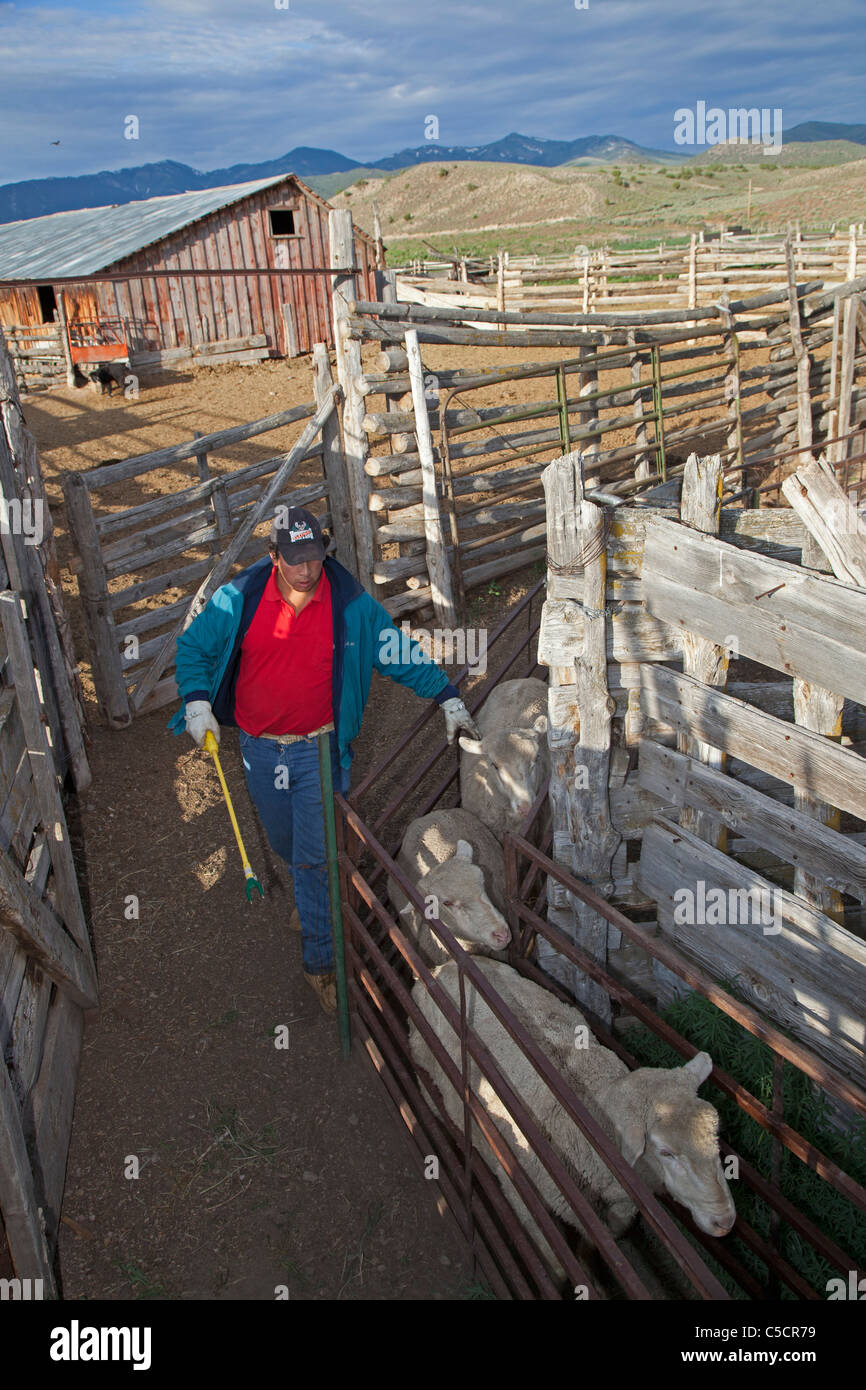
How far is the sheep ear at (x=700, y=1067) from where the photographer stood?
288 centimetres

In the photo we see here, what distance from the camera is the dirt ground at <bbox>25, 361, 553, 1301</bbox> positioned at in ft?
11.1

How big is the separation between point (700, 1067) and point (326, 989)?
6.93 feet

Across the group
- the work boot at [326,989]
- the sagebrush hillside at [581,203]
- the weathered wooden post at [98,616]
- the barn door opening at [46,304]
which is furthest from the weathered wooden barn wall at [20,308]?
the sagebrush hillside at [581,203]

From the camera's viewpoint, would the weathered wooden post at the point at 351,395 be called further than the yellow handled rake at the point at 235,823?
Yes

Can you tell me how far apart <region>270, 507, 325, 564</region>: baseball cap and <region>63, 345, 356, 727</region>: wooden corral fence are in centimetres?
233

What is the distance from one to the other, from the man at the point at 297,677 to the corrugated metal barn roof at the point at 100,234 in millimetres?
15199

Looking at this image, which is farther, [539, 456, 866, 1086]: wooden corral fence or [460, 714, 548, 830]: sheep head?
[460, 714, 548, 830]: sheep head

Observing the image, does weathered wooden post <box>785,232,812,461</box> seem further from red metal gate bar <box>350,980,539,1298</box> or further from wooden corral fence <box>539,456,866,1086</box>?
red metal gate bar <box>350,980,539,1298</box>

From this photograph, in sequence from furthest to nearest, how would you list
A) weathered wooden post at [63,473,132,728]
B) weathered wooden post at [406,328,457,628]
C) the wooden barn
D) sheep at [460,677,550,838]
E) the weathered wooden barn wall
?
the weathered wooden barn wall → the wooden barn → weathered wooden post at [406,328,457,628] → weathered wooden post at [63,473,132,728] → sheep at [460,677,550,838]

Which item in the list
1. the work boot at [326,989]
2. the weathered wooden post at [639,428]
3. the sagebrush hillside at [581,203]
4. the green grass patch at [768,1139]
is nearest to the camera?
the green grass patch at [768,1139]

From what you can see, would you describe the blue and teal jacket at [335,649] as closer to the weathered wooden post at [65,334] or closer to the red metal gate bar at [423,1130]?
the red metal gate bar at [423,1130]

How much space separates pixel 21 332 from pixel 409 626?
50.0 feet

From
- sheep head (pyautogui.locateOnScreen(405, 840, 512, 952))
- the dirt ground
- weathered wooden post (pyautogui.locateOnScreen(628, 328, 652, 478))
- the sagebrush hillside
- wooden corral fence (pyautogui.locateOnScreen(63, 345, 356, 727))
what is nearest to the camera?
the dirt ground

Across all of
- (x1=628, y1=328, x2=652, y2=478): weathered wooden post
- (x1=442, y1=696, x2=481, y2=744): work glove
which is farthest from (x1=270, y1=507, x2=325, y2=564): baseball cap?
(x1=628, y1=328, x2=652, y2=478): weathered wooden post
